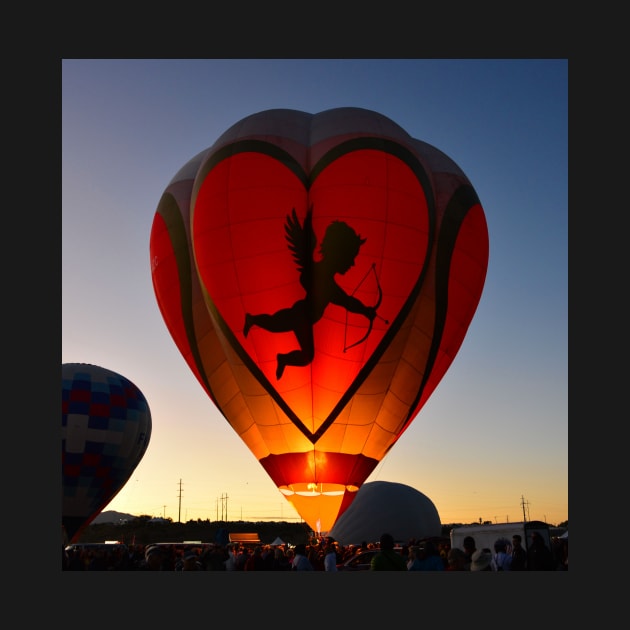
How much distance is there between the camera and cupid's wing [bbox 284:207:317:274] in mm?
12211

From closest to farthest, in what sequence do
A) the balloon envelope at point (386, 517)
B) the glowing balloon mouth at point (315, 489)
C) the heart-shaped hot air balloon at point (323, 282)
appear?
the heart-shaped hot air balloon at point (323, 282) → the glowing balloon mouth at point (315, 489) → the balloon envelope at point (386, 517)

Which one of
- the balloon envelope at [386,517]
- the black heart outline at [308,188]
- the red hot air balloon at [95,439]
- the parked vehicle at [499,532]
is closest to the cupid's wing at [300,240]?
the black heart outline at [308,188]

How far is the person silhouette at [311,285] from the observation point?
39.8 feet

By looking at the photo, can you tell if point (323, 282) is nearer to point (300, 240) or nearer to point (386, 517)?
point (300, 240)

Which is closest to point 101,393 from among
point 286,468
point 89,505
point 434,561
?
point 89,505

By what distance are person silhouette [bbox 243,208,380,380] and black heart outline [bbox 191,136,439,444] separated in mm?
502

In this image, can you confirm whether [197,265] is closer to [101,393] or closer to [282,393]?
[282,393]

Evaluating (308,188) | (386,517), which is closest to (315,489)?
(308,188)

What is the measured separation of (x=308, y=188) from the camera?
12422 millimetres

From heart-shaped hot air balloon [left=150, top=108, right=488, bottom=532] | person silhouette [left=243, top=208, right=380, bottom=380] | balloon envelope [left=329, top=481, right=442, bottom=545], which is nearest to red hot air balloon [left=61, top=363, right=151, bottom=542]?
balloon envelope [left=329, top=481, right=442, bottom=545]

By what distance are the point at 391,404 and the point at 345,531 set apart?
16.3 metres

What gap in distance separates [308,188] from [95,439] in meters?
11.9

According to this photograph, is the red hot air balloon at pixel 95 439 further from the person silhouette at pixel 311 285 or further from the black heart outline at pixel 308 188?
the person silhouette at pixel 311 285

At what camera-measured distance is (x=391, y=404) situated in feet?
43.4
